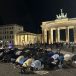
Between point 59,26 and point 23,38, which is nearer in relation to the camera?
point 59,26

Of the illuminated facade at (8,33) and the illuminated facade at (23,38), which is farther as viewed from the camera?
the illuminated facade at (8,33)

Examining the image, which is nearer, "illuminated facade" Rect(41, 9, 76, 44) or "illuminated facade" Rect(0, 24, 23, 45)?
"illuminated facade" Rect(41, 9, 76, 44)

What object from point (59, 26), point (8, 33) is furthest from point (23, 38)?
point (59, 26)

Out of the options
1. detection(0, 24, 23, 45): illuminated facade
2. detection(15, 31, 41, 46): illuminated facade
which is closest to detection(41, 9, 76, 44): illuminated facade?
detection(15, 31, 41, 46): illuminated facade

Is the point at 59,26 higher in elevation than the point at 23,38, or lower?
higher

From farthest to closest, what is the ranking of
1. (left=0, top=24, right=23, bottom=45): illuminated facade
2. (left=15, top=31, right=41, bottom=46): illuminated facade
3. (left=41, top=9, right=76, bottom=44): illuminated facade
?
(left=0, top=24, right=23, bottom=45): illuminated facade, (left=15, top=31, right=41, bottom=46): illuminated facade, (left=41, top=9, right=76, bottom=44): illuminated facade

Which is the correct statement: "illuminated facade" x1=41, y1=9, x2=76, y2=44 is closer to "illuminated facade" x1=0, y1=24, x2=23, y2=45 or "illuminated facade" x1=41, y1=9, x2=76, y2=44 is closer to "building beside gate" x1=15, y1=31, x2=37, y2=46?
"building beside gate" x1=15, y1=31, x2=37, y2=46

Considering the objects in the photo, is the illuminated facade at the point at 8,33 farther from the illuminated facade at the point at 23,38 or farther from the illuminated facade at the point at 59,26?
the illuminated facade at the point at 59,26

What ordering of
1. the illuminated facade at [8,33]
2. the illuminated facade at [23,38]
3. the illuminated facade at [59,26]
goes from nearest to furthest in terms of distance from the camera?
the illuminated facade at [59,26]
the illuminated facade at [23,38]
the illuminated facade at [8,33]

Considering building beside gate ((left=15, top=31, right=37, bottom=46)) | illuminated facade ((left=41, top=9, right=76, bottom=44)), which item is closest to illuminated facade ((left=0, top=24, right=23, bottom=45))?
building beside gate ((left=15, top=31, right=37, bottom=46))

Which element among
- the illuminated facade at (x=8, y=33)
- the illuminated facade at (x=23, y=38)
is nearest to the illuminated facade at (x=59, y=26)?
the illuminated facade at (x=23, y=38)

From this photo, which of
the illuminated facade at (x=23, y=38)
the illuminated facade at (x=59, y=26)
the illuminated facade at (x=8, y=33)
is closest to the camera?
the illuminated facade at (x=59, y=26)

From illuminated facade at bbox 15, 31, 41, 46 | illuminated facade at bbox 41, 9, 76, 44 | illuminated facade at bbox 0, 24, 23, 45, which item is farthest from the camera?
illuminated facade at bbox 0, 24, 23, 45

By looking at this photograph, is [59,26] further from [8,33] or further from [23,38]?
[8,33]
